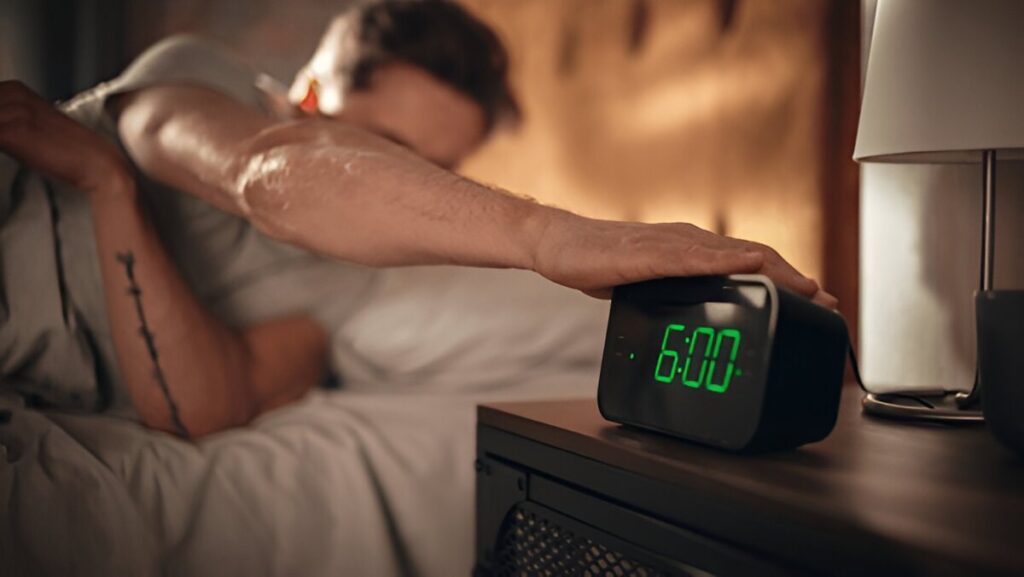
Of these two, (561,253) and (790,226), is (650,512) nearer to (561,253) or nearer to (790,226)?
(561,253)

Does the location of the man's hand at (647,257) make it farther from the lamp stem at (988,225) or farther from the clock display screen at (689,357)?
the lamp stem at (988,225)

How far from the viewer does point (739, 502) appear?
43cm

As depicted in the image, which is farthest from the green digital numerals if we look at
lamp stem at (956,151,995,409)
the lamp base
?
lamp stem at (956,151,995,409)

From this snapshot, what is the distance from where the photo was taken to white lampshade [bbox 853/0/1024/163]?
0.75 m

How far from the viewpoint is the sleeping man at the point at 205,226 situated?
0.79 meters

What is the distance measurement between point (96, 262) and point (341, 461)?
313 millimetres

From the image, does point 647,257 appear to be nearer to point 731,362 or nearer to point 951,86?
point 731,362

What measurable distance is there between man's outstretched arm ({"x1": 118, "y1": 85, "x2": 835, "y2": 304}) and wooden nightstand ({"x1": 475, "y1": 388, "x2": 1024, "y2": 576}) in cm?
11

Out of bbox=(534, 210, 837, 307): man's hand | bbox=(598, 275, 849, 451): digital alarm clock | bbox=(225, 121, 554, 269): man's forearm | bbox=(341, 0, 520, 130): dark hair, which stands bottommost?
bbox=(598, 275, 849, 451): digital alarm clock

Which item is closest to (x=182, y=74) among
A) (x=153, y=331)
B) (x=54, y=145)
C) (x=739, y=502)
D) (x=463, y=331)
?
(x=54, y=145)

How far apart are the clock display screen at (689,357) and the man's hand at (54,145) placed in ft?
1.84

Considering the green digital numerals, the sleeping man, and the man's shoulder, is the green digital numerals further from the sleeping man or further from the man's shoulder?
the man's shoulder

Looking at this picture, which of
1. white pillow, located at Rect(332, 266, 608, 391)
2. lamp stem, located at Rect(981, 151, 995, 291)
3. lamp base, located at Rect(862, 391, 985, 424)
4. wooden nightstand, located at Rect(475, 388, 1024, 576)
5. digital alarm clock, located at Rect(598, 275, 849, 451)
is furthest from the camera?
white pillow, located at Rect(332, 266, 608, 391)

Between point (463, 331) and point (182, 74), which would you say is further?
point (463, 331)
